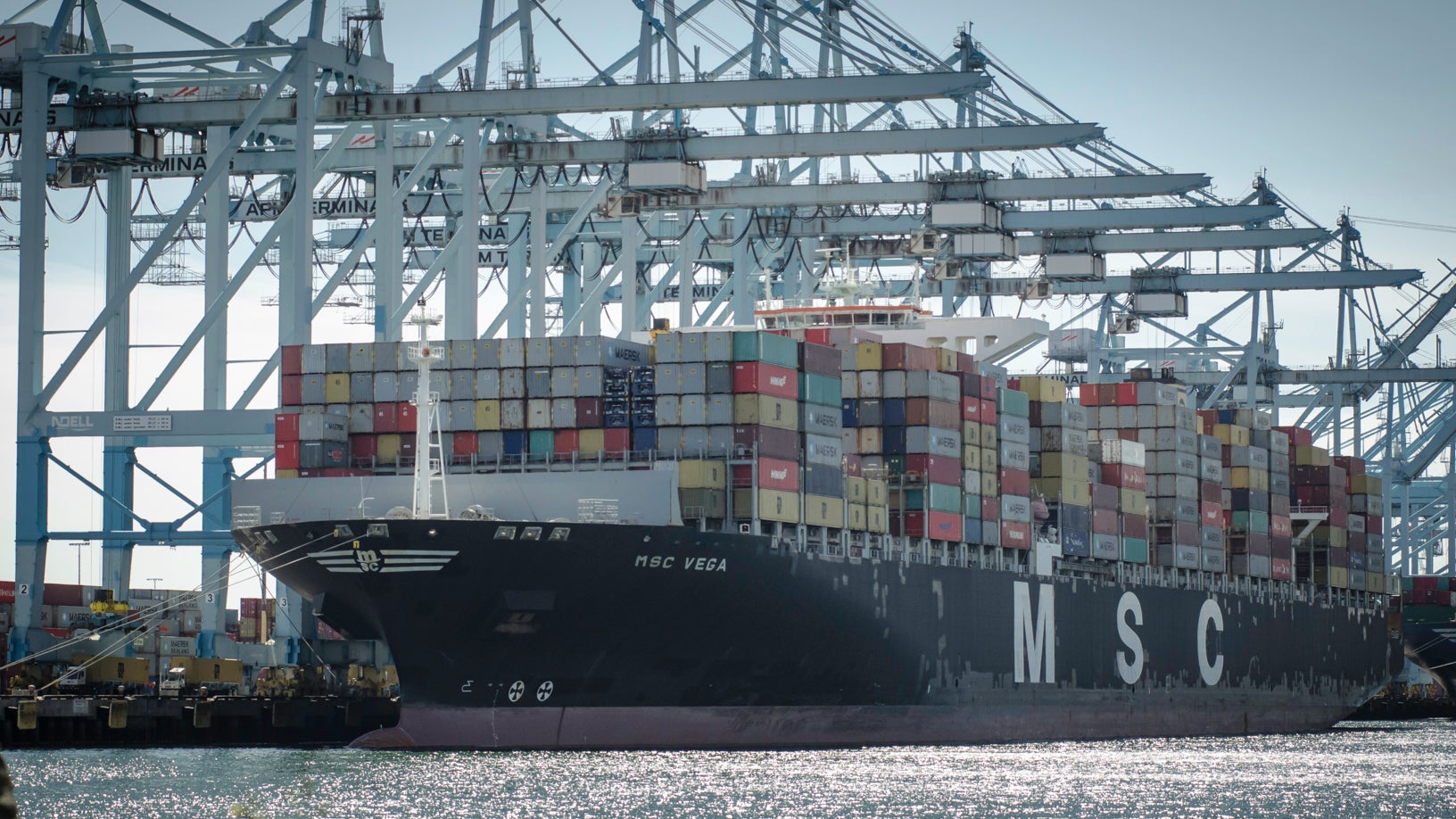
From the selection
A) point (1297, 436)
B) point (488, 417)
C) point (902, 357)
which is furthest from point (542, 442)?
point (1297, 436)

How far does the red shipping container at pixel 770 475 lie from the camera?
37438 millimetres

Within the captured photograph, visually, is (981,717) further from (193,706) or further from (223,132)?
(223,132)

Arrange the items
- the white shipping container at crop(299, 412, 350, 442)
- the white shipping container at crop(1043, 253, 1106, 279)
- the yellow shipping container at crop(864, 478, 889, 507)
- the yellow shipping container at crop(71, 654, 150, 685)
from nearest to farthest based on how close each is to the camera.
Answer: the white shipping container at crop(299, 412, 350, 442) → the yellow shipping container at crop(864, 478, 889, 507) → the yellow shipping container at crop(71, 654, 150, 685) → the white shipping container at crop(1043, 253, 1106, 279)

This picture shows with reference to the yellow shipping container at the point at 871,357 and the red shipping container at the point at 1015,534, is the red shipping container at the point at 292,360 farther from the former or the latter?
the red shipping container at the point at 1015,534

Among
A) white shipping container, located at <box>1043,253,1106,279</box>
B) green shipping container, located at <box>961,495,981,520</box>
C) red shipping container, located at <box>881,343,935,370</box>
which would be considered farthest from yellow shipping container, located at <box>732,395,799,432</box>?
white shipping container, located at <box>1043,253,1106,279</box>

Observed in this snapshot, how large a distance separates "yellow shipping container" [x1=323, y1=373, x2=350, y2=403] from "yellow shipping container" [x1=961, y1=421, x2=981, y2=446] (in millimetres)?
14436

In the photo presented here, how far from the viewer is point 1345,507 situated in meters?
66.6

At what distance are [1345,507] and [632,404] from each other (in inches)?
1467

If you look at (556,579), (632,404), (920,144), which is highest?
(920,144)

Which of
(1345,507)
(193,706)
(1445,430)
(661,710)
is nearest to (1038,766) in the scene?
(661,710)

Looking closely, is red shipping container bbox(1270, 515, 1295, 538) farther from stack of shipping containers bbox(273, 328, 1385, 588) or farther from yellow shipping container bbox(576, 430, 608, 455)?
yellow shipping container bbox(576, 430, 608, 455)

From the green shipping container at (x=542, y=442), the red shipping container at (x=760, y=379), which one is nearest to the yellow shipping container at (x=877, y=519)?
the red shipping container at (x=760, y=379)

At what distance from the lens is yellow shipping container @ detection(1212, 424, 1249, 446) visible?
58312mm

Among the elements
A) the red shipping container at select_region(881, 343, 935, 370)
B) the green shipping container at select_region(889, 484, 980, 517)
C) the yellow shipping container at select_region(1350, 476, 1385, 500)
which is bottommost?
the green shipping container at select_region(889, 484, 980, 517)
